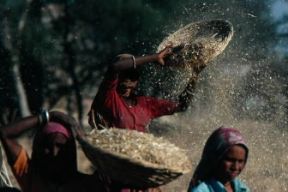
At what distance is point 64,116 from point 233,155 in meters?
0.86

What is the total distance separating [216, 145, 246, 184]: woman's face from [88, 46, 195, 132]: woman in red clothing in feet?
5.18

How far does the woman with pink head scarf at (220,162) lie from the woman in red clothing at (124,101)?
1.52 metres

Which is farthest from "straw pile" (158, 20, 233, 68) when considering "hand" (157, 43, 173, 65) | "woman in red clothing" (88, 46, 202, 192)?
"woman in red clothing" (88, 46, 202, 192)

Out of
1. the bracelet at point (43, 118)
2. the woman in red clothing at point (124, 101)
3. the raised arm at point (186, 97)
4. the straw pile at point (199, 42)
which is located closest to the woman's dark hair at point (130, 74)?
the woman in red clothing at point (124, 101)

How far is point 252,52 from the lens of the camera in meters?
12.8

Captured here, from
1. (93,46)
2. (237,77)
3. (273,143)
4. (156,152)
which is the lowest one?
(93,46)

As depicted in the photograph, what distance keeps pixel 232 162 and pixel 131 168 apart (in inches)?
20.5

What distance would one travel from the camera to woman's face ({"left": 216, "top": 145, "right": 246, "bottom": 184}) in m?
3.94

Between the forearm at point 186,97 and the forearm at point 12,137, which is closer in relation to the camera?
the forearm at point 12,137

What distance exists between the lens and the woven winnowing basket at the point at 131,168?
12.0 ft

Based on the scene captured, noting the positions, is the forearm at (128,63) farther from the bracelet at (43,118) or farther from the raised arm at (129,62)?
the bracelet at (43,118)

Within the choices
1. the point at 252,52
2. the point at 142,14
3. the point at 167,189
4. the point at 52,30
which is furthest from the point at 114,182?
the point at 52,30

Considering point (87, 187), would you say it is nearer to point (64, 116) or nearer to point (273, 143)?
point (64, 116)

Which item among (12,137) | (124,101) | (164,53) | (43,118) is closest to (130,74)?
(124,101)
